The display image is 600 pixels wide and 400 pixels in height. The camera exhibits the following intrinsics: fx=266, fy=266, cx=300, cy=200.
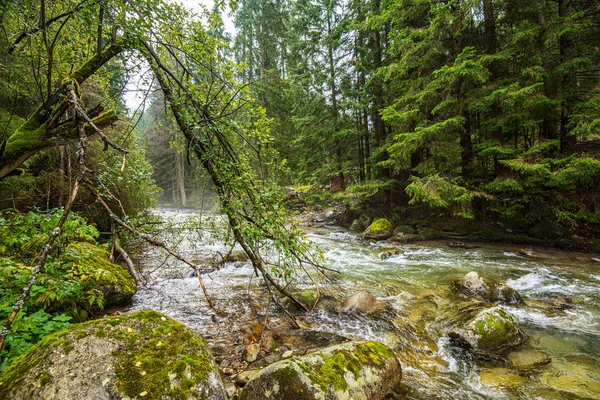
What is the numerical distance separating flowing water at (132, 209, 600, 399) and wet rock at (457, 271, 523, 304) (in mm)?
278

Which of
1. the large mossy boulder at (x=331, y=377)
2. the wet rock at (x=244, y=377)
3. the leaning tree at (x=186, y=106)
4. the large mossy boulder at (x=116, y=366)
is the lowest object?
the wet rock at (x=244, y=377)

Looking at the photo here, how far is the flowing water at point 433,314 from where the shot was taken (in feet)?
11.1

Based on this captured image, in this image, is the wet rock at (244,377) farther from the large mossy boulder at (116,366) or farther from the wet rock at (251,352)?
the large mossy boulder at (116,366)

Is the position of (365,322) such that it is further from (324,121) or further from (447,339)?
(324,121)

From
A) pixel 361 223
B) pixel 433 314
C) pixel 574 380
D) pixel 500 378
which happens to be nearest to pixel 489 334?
pixel 500 378

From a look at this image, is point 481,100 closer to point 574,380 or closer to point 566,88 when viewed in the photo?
point 566,88

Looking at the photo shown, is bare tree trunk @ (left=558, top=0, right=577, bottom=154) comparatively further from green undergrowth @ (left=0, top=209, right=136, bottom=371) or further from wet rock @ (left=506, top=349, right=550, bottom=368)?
green undergrowth @ (left=0, top=209, right=136, bottom=371)

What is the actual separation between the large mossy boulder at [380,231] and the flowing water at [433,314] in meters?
3.01

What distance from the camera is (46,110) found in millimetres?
3318

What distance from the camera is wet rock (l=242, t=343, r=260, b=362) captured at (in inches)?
149

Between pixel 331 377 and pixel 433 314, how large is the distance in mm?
3335

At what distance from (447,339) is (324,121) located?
48.8ft

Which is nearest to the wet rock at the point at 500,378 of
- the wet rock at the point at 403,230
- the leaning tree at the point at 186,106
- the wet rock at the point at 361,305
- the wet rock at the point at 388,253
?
the wet rock at the point at 361,305

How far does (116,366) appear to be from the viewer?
7.15 ft
